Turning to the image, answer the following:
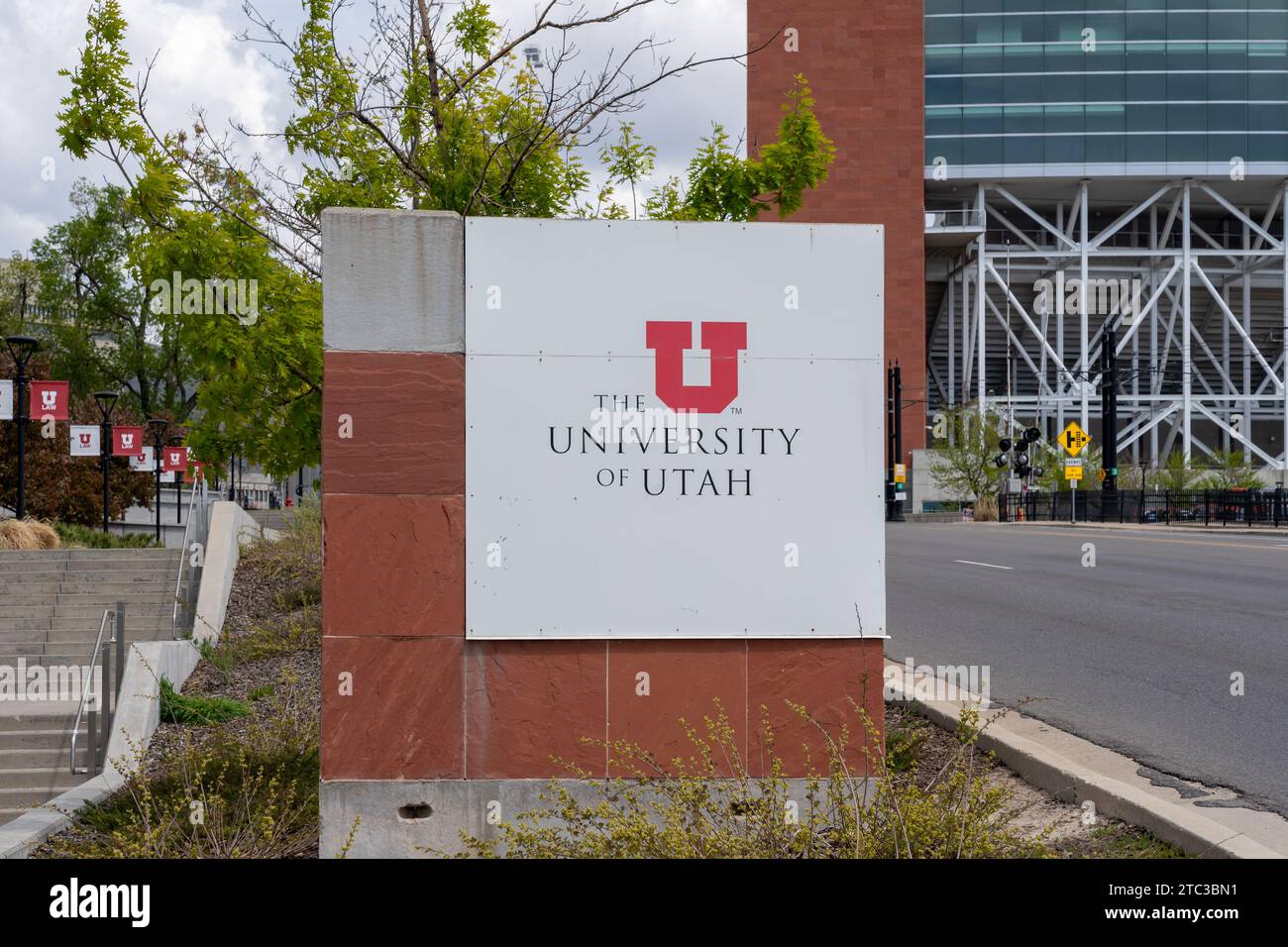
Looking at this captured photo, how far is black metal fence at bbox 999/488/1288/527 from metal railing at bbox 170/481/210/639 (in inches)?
1241

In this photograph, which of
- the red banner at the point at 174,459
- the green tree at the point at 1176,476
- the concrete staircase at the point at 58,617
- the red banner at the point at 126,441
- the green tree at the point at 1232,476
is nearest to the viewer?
the concrete staircase at the point at 58,617

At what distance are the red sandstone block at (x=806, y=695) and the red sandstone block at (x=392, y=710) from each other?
1.38m

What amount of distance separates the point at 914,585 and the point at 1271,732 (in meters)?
11.1

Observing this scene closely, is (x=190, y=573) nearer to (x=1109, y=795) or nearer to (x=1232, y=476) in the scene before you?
(x=1109, y=795)

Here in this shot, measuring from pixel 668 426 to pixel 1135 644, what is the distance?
8119 millimetres

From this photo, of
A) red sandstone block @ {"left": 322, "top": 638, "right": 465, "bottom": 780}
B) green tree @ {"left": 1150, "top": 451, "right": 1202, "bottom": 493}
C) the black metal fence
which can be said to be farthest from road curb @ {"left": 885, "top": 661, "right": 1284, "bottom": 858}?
green tree @ {"left": 1150, "top": 451, "right": 1202, "bottom": 493}

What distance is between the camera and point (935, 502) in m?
70.4

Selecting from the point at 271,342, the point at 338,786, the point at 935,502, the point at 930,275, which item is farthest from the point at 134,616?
the point at 930,275

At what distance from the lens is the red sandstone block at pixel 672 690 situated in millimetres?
5750

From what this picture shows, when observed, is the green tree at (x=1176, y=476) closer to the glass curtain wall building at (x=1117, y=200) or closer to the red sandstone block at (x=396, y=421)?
the glass curtain wall building at (x=1117, y=200)

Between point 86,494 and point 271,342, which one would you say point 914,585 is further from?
point 86,494
